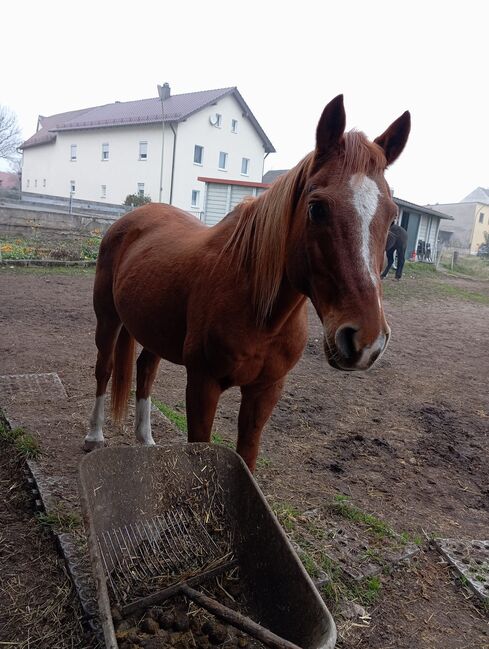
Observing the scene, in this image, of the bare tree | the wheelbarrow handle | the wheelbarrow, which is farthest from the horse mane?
the bare tree

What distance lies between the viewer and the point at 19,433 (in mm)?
2953

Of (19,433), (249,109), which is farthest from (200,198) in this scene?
(19,433)

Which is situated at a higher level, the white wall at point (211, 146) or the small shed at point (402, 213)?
the white wall at point (211, 146)

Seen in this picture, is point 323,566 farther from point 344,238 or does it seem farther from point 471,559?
point 344,238

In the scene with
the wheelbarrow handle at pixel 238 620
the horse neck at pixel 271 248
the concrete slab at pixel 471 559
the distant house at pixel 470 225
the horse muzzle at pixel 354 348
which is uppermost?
the distant house at pixel 470 225

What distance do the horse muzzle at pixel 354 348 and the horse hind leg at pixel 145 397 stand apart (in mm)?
1934

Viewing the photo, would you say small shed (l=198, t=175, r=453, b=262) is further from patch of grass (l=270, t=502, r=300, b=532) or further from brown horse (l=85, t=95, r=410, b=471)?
patch of grass (l=270, t=502, r=300, b=532)

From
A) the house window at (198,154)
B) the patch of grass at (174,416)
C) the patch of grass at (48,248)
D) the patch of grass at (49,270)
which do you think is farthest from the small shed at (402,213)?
the patch of grass at (174,416)

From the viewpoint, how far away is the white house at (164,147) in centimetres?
2911

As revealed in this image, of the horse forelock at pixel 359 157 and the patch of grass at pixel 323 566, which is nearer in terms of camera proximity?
the horse forelock at pixel 359 157

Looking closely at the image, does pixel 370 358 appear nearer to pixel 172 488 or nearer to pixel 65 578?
pixel 172 488

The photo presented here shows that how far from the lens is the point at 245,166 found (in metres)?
32.8

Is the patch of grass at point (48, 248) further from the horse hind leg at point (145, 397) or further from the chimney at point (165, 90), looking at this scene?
the chimney at point (165, 90)

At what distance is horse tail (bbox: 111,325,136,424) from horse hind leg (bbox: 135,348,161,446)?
0.08 m
